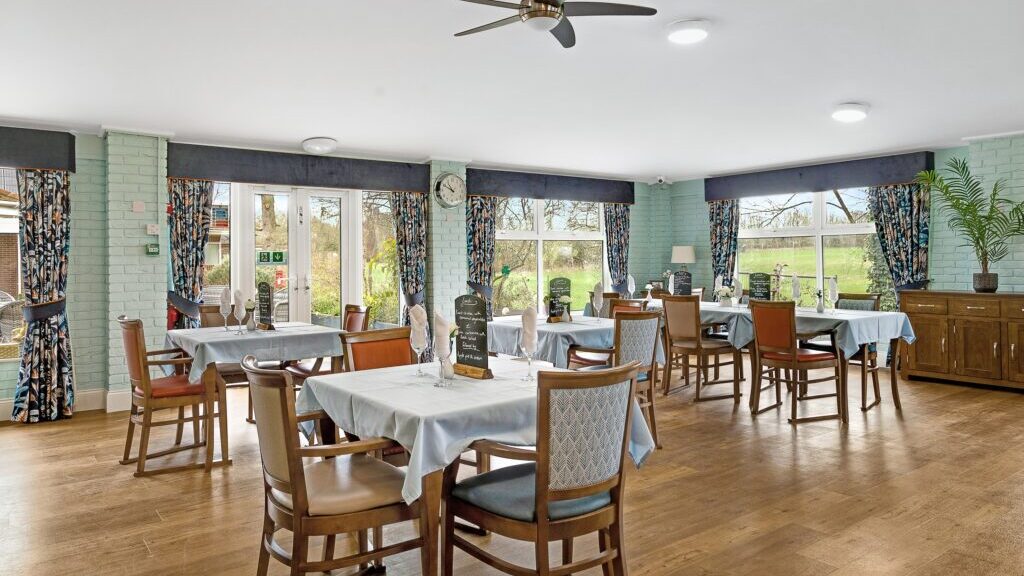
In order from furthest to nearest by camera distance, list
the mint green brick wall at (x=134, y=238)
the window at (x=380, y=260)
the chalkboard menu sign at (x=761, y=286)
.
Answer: the window at (x=380, y=260) → the chalkboard menu sign at (x=761, y=286) → the mint green brick wall at (x=134, y=238)

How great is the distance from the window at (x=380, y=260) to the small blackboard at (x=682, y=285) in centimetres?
357

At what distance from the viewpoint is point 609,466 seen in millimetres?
2354

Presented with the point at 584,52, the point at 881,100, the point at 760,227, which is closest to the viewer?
the point at 584,52

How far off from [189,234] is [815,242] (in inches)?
309

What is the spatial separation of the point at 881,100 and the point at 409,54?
386 cm

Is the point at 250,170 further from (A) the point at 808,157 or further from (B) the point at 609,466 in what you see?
(A) the point at 808,157

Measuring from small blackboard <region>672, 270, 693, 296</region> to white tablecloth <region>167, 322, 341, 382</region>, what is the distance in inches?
189

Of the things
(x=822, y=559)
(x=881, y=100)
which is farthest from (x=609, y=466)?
(x=881, y=100)

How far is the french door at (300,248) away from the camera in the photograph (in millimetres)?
7582

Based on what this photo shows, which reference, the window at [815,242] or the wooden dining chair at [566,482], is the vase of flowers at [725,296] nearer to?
the window at [815,242]

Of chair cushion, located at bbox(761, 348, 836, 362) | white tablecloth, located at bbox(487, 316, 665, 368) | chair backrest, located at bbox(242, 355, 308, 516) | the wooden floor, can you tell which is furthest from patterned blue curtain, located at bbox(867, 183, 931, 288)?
chair backrest, located at bbox(242, 355, 308, 516)

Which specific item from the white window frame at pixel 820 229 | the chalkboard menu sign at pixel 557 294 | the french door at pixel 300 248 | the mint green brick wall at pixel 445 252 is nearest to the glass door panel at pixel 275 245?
the french door at pixel 300 248

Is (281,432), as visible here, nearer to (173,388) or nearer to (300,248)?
(173,388)

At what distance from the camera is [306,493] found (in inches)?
91.0
